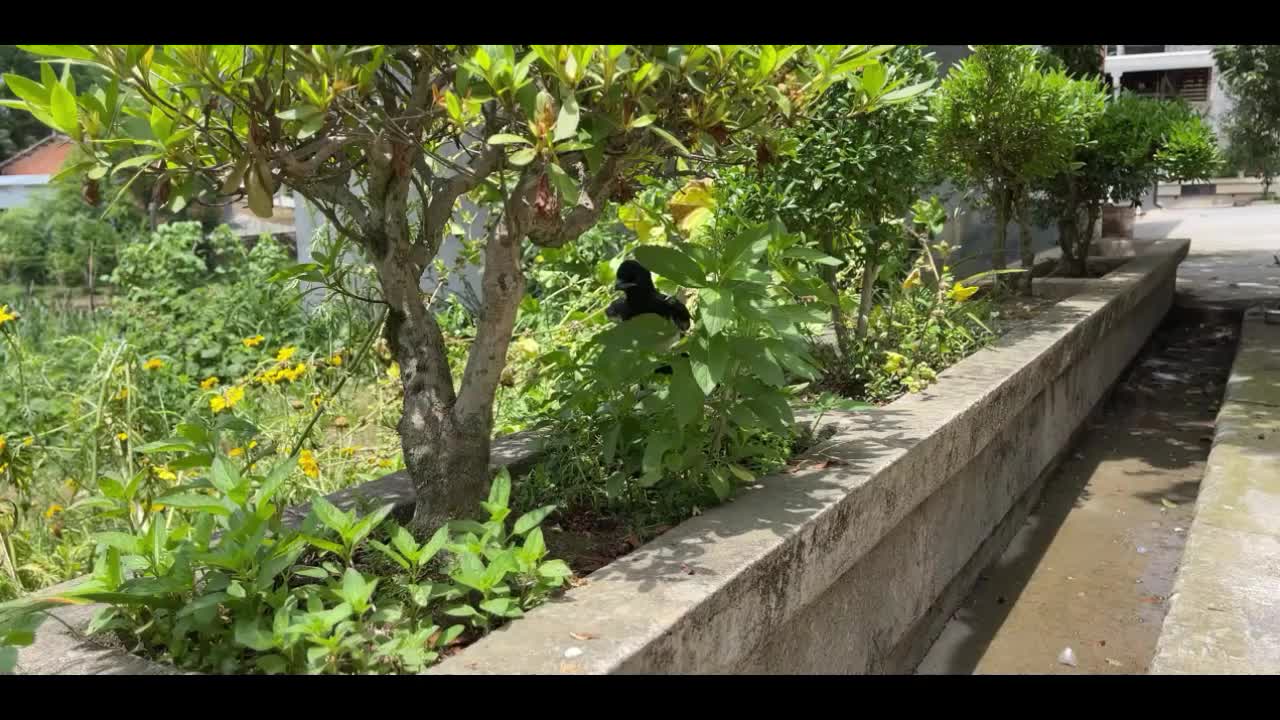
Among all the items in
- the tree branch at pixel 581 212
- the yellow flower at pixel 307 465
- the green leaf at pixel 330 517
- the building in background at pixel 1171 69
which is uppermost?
the building in background at pixel 1171 69

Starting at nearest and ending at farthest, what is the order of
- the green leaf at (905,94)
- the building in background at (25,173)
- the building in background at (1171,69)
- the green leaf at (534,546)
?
the green leaf at (534,546)
the green leaf at (905,94)
the building in background at (25,173)
the building in background at (1171,69)

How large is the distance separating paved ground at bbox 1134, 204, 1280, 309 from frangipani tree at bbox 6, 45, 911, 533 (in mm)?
9503

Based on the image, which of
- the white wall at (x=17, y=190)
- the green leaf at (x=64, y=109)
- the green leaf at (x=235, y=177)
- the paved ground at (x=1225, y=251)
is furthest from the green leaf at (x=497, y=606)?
the paved ground at (x=1225, y=251)

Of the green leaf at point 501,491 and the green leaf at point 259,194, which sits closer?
the green leaf at point 259,194

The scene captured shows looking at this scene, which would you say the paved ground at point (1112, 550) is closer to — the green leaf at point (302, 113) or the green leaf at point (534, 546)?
the green leaf at point (534, 546)

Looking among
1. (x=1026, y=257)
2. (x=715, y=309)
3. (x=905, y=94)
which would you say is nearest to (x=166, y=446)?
(x=715, y=309)

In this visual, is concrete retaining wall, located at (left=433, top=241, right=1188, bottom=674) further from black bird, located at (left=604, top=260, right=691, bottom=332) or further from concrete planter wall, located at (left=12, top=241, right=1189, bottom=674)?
black bird, located at (left=604, top=260, right=691, bottom=332)

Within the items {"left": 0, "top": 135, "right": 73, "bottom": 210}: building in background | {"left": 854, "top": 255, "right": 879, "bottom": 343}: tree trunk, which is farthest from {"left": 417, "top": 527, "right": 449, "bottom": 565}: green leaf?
{"left": 0, "top": 135, "right": 73, "bottom": 210}: building in background

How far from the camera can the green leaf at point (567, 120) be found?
81.2 inches

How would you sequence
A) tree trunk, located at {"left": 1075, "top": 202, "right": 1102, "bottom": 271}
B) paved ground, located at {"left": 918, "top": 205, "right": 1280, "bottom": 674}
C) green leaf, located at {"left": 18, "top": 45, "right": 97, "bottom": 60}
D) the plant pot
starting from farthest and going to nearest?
the plant pot, tree trunk, located at {"left": 1075, "top": 202, "right": 1102, "bottom": 271}, paved ground, located at {"left": 918, "top": 205, "right": 1280, "bottom": 674}, green leaf, located at {"left": 18, "top": 45, "right": 97, "bottom": 60}

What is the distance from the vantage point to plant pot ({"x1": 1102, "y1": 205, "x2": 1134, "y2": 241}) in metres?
11.9
